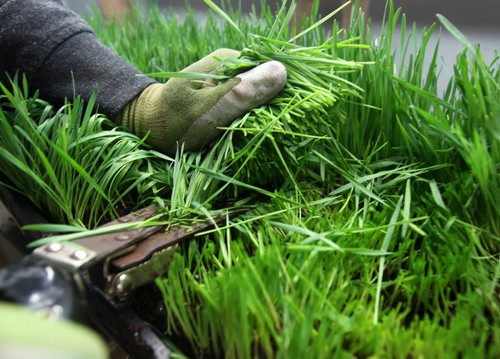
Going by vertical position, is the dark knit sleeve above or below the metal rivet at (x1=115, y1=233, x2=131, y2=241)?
above

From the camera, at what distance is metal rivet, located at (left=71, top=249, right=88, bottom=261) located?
445 mm

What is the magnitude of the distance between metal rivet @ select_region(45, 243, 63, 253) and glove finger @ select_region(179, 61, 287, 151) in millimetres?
318

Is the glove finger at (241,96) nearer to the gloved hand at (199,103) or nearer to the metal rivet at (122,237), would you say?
the gloved hand at (199,103)

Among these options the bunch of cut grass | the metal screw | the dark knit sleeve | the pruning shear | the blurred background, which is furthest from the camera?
the blurred background

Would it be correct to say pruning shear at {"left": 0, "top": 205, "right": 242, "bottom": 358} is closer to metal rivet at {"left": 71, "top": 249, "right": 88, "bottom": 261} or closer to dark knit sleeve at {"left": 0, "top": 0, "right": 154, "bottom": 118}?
metal rivet at {"left": 71, "top": 249, "right": 88, "bottom": 261}

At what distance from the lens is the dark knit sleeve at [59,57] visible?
74cm

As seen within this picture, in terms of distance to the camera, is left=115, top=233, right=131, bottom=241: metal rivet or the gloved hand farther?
the gloved hand

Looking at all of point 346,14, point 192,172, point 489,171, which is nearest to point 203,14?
point 346,14

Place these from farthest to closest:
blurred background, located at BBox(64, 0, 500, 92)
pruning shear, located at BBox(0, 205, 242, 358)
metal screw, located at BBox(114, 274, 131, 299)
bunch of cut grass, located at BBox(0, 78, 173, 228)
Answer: blurred background, located at BBox(64, 0, 500, 92) < bunch of cut grass, located at BBox(0, 78, 173, 228) < metal screw, located at BBox(114, 274, 131, 299) < pruning shear, located at BBox(0, 205, 242, 358)

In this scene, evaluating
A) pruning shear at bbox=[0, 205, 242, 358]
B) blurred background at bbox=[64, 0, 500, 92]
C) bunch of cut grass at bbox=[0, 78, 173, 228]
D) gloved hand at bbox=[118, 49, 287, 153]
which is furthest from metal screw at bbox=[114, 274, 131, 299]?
blurred background at bbox=[64, 0, 500, 92]

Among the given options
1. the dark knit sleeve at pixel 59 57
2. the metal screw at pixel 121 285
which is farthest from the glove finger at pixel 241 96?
the metal screw at pixel 121 285

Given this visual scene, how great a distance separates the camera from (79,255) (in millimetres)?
449

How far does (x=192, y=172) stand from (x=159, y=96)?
16 centimetres

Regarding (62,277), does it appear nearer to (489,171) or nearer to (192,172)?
(192,172)
